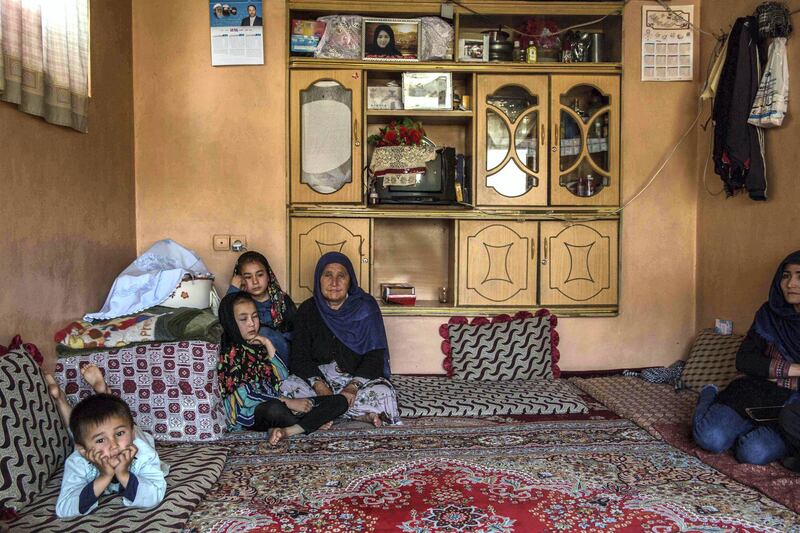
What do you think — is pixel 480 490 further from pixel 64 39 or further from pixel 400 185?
pixel 64 39

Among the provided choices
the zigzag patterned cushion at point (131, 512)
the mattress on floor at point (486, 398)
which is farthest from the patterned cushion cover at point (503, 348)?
the zigzag patterned cushion at point (131, 512)

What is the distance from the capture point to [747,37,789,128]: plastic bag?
3110 mm

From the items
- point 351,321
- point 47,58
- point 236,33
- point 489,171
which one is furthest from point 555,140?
point 47,58

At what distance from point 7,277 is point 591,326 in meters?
3.09

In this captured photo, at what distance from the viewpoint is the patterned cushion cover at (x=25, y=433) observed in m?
1.96

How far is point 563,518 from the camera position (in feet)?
6.68

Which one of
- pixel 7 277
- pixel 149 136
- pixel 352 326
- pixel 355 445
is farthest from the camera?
pixel 149 136

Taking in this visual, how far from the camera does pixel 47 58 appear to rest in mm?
2664

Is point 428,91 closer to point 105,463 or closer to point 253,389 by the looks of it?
point 253,389

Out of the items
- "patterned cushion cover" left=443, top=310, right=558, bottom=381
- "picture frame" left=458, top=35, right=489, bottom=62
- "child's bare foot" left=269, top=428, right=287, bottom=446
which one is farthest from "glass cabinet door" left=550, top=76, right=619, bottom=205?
"child's bare foot" left=269, top=428, right=287, bottom=446

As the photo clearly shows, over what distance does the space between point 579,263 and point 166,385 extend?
2454 millimetres

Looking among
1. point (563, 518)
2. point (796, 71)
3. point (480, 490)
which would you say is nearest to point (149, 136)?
point (480, 490)

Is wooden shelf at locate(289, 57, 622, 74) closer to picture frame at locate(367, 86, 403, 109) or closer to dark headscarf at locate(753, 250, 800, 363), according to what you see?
picture frame at locate(367, 86, 403, 109)

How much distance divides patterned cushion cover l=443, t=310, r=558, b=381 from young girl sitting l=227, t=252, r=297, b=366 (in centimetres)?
106
